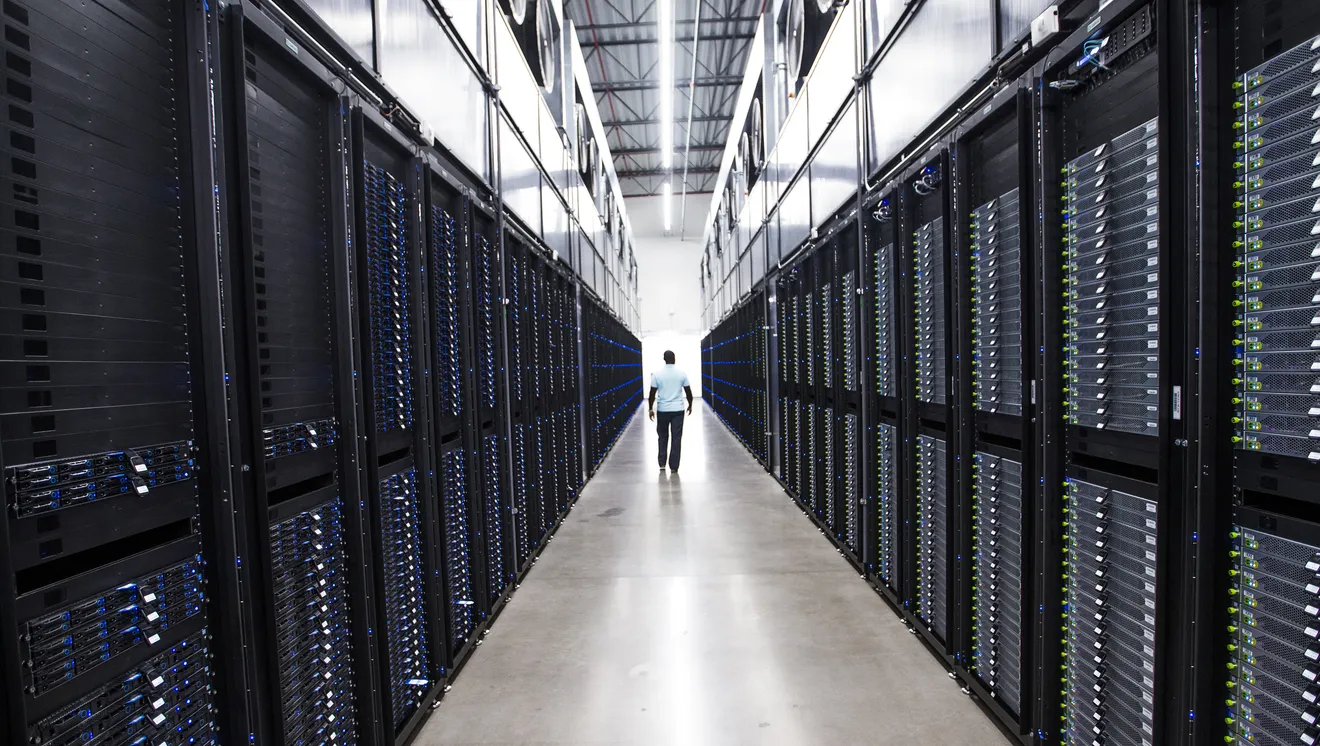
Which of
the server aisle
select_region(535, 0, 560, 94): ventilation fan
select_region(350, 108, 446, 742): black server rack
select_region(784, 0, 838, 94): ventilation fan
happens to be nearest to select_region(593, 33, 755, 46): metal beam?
select_region(535, 0, 560, 94): ventilation fan

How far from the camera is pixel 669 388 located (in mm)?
8781

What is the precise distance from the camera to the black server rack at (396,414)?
7.98 ft

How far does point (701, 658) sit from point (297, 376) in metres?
2.38

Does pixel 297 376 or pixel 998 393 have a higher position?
pixel 297 376

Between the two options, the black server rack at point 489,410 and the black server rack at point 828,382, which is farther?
the black server rack at point 828,382

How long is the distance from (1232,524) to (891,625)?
2439mm

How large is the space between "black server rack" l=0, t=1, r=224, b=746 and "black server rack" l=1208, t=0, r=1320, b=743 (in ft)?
7.88

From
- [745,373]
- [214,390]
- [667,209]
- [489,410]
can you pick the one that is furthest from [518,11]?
[667,209]

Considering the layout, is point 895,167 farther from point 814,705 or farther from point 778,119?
point 778,119

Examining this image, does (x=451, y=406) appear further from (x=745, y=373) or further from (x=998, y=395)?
(x=745, y=373)

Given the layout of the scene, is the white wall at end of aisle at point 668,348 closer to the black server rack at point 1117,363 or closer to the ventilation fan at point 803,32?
the ventilation fan at point 803,32

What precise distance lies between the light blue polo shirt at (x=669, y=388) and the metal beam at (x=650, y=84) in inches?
399

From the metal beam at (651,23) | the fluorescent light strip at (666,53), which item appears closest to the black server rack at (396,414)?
the fluorescent light strip at (666,53)

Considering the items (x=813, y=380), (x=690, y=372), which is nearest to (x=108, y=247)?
(x=813, y=380)
